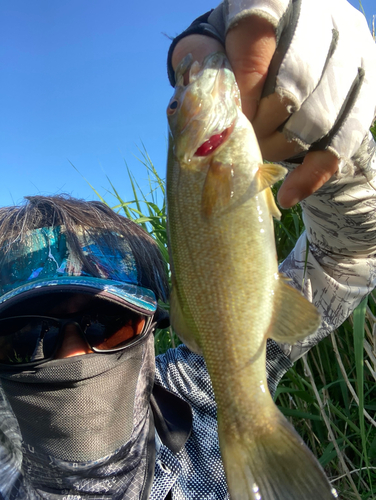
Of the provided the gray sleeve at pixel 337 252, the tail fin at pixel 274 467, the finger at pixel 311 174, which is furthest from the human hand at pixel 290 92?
the tail fin at pixel 274 467

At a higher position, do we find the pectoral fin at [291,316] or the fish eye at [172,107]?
the fish eye at [172,107]

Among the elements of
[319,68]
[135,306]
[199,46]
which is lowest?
[135,306]

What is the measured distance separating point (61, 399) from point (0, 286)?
24.3 inches

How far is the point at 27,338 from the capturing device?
5.41ft

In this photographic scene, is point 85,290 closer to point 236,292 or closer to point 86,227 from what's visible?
point 86,227

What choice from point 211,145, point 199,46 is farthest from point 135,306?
point 199,46

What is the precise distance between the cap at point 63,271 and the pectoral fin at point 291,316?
815mm

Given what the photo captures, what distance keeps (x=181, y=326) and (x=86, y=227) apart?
1.07 meters

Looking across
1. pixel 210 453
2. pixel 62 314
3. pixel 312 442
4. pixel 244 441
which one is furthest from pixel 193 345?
pixel 312 442

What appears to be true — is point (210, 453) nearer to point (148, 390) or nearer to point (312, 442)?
point (148, 390)

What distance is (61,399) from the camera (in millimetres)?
1521

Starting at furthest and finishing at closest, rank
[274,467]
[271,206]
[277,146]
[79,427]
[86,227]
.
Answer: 1. [86,227]
2. [79,427]
3. [277,146]
4. [271,206]
5. [274,467]

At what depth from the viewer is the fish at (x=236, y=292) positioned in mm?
993

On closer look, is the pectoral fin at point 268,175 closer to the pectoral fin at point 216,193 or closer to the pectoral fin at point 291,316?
the pectoral fin at point 216,193
